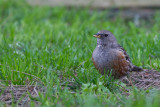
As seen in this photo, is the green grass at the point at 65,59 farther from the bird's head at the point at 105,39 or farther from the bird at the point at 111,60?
the bird's head at the point at 105,39

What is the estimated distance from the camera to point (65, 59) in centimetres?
511

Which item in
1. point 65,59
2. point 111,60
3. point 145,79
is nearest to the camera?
point 111,60

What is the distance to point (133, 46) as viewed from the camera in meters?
6.13

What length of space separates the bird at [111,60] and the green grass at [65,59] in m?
0.17

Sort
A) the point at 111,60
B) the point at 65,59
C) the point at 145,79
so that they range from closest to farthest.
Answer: the point at 111,60
the point at 145,79
the point at 65,59

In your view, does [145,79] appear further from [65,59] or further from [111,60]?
[65,59]

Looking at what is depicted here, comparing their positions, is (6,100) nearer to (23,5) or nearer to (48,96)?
(48,96)

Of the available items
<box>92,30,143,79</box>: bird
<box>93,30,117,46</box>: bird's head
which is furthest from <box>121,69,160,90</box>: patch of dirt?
<box>93,30,117,46</box>: bird's head

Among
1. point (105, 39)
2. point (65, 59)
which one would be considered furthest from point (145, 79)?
point (65, 59)

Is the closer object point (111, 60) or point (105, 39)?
point (111, 60)

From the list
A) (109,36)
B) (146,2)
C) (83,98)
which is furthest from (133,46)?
(146,2)

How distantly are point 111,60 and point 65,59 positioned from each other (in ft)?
2.54

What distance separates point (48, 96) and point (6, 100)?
587mm

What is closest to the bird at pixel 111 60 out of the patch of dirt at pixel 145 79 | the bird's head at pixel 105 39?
the bird's head at pixel 105 39
